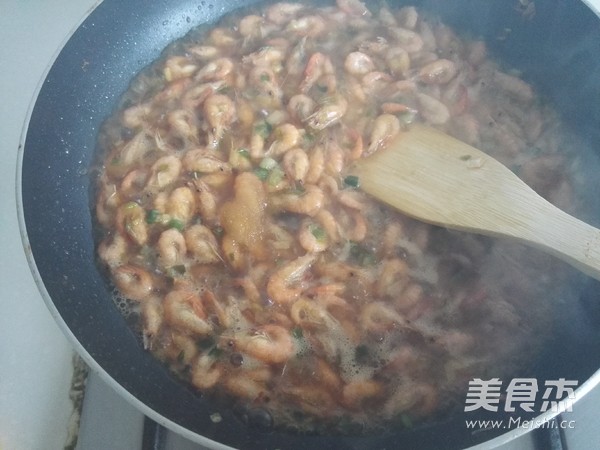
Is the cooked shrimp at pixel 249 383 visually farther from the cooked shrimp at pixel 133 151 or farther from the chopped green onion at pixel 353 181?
the cooked shrimp at pixel 133 151

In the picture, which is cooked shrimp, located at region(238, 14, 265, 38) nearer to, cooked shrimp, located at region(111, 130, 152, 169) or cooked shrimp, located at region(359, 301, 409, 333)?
cooked shrimp, located at region(111, 130, 152, 169)

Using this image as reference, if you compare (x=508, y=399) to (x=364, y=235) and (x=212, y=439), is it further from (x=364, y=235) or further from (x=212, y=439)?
(x=212, y=439)

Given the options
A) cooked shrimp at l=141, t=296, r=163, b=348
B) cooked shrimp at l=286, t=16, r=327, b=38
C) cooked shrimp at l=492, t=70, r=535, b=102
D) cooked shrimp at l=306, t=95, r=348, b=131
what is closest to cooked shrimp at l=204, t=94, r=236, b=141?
cooked shrimp at l=306, t=95, r=348, b=131

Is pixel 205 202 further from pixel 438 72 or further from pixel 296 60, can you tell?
pixel 438 72

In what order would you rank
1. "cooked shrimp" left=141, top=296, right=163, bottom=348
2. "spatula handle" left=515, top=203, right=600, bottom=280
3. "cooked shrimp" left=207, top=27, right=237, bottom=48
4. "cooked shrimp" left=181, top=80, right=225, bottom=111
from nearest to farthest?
1. "spatula handle" left=515, top=203, right=600, bottom=280
2. "cooked shrimp" left=141, top=296, right=163, bottom=348
3. "cooked shrimp" left=181, top=80, right=225, bottom=111
4. "cooked shrimp" left=207, top=27, right=237, bottom=48

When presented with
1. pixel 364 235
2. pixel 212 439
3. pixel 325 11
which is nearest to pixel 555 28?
pixel 325 11

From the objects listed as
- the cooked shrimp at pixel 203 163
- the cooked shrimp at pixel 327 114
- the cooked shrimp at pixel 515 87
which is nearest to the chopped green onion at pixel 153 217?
the cooked shrimp at pixel 203 163

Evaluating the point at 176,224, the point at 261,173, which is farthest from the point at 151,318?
the point at 261,173
